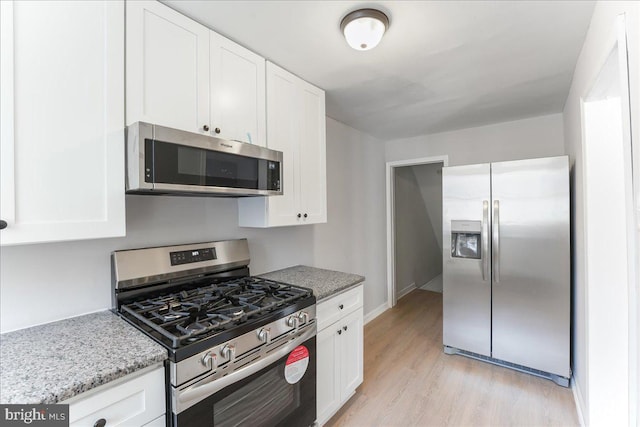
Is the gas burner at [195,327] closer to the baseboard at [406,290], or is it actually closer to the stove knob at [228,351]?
→ the stove knob at [228,351]

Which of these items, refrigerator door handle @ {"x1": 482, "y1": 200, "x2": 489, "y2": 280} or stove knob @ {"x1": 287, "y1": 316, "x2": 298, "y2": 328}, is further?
refrigerator door handle @ {"x1": 482, "y1": 200, "x2": 489, "y2": 280}

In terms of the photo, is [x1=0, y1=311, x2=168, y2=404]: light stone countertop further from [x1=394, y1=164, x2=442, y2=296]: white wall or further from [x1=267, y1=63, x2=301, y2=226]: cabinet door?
[x1=394, y1=164, x2=442, y2=296]: white wall

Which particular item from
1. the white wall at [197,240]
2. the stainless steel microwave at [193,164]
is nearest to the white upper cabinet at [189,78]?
the stainless steel microwave at [193,164]

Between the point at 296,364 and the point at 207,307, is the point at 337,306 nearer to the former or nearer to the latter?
the point at 296,364

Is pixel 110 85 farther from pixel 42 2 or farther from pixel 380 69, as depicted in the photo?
pixel 380 69

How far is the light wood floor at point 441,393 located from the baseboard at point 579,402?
0.14 feet

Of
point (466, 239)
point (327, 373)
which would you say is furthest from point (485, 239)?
point (327, 373)

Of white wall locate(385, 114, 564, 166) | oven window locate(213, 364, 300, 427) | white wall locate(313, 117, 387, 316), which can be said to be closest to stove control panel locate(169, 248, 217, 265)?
oven window locate(213, 364, 300, 427)

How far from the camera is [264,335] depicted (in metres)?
1.32

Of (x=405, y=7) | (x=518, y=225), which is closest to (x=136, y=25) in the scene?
(x=405, y=7)

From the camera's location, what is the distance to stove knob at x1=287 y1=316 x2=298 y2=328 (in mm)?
1461

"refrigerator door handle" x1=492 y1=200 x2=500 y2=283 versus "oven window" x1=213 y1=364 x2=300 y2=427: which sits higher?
"refrigerator door handle" x1=492 y1=200 x2=500 y2=283

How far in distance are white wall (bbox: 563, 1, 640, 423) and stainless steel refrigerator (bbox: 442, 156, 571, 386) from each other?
0.10 m

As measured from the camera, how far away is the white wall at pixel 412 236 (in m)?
4.45
